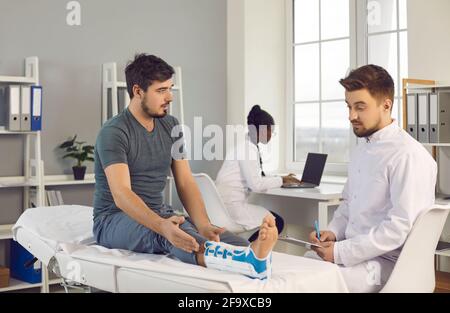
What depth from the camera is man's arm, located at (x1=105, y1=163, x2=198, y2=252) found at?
1.99 m

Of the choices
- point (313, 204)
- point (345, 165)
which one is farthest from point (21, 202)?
point (345, 165)

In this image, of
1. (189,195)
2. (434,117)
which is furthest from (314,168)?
(189,195)

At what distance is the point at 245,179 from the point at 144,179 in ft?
4.62

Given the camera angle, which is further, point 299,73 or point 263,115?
point 299,73

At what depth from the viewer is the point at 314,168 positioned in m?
3.97

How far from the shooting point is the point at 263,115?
393cm

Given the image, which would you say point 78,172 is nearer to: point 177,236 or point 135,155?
point 135,155

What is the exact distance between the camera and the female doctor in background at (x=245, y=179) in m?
3.71

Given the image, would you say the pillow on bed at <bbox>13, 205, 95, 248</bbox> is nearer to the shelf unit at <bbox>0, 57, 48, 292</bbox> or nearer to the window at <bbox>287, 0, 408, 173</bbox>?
the shelf unit at <bbox>0, 57, 48, 292</bbox>

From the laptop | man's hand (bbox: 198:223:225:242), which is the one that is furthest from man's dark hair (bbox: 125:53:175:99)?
the laptop

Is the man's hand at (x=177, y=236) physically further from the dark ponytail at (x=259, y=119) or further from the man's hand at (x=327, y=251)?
the dark ponytail at (x=259, y=119)

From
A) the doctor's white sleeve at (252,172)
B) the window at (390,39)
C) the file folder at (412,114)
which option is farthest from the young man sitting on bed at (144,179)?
the window at (390,39)

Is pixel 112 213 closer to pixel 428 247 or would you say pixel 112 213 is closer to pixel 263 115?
pixel 428 247

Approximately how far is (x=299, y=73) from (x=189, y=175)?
2.47m
